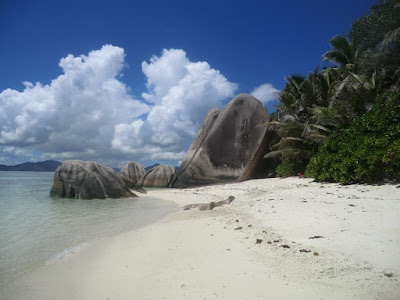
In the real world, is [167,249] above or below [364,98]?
below

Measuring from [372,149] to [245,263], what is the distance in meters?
7.10

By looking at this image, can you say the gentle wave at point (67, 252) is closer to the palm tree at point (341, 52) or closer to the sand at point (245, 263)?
the sand at point (245, 263)

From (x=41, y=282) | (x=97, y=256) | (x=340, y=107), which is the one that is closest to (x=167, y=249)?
(x=97, y=256)

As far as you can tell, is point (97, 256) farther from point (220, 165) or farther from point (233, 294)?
point (220, 165)

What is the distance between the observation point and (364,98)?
12.3 m

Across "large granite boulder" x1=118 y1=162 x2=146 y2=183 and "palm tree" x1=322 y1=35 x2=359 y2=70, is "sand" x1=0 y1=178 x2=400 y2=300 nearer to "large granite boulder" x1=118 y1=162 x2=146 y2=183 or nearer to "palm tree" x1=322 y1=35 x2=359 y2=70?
"large granite boulder" x1=118 y1=162 x2=146 y2=183

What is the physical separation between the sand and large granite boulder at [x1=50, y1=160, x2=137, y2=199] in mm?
7080

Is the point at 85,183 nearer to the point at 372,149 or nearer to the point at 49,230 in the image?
the point at 49,230

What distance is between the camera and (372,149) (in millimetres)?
8180

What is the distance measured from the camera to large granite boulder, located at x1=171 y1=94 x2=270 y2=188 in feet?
59.5

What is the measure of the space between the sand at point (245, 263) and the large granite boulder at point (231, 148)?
1303 cm

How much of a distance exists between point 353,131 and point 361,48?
1326cm

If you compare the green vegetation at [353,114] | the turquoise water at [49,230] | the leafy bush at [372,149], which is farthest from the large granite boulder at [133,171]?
the leafy bush at [372,149]

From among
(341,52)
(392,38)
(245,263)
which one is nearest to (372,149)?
(245,263)
